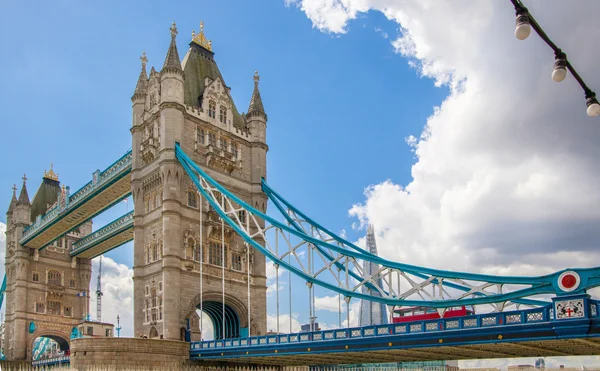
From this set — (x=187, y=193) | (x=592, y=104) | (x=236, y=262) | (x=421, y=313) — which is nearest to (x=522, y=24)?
(x=592, y=104)

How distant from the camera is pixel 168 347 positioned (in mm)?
41156

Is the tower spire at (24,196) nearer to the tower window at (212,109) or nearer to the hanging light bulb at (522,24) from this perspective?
the tower window at (212,109)

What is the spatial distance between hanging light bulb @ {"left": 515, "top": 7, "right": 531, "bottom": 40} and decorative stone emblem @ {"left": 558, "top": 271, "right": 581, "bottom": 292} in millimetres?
18124

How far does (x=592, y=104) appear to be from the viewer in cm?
995

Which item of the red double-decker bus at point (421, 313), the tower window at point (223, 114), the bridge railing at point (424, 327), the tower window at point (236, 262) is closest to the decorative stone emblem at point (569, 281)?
the bridge railing at point (424, 327)

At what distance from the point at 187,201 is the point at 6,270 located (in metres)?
42.2

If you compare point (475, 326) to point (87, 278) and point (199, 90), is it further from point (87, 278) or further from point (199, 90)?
point (87, 278)

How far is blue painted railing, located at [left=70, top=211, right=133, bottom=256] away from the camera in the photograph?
64.2m

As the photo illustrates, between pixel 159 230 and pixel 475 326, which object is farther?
pixel 159 230

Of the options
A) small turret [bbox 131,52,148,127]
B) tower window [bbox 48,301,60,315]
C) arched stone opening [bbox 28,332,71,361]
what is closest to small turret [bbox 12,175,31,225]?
tower window [bbox 48,301,60,315]

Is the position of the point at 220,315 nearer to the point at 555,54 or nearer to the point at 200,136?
the point at 200,136

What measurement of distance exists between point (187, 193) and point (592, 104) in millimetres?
40660

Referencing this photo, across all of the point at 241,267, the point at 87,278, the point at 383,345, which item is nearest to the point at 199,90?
the point at 241,267

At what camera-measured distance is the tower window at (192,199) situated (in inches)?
1913
